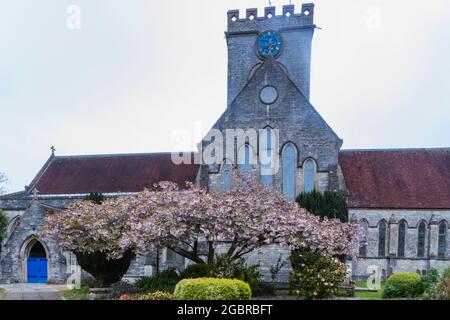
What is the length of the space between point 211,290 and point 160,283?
203 inches

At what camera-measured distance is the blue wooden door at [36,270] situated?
75.1 feet

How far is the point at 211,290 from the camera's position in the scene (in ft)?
33.4

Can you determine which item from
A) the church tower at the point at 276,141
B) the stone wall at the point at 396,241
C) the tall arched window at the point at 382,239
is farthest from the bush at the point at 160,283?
the tall arched window at the point at 382,239

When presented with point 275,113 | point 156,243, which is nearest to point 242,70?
point 275,113

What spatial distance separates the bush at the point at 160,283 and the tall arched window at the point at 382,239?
1643 cm

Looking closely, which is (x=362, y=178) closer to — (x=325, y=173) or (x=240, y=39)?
(x=325, y=173)

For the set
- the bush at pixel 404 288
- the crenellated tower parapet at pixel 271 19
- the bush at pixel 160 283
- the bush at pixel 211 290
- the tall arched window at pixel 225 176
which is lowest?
the bush at pixel 404 288

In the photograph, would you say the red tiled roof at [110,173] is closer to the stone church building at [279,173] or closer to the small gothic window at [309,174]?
the stone church building at [279,173]

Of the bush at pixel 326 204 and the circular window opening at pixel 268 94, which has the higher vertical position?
the circular window opening at pixel 268 94

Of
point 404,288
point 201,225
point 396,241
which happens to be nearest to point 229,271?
point 201,225

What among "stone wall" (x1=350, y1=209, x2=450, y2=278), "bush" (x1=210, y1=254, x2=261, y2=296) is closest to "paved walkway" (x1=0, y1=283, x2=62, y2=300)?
"bush" (x1=210, y1=254, x2=261, y2=296)

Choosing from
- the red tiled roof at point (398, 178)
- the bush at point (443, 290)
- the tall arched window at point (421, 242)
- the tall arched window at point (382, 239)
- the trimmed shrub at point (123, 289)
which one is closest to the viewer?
the bush at point (443, 290)

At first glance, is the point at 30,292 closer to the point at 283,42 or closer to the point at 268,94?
the point at 268,94

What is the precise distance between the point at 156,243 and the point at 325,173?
439 inches
